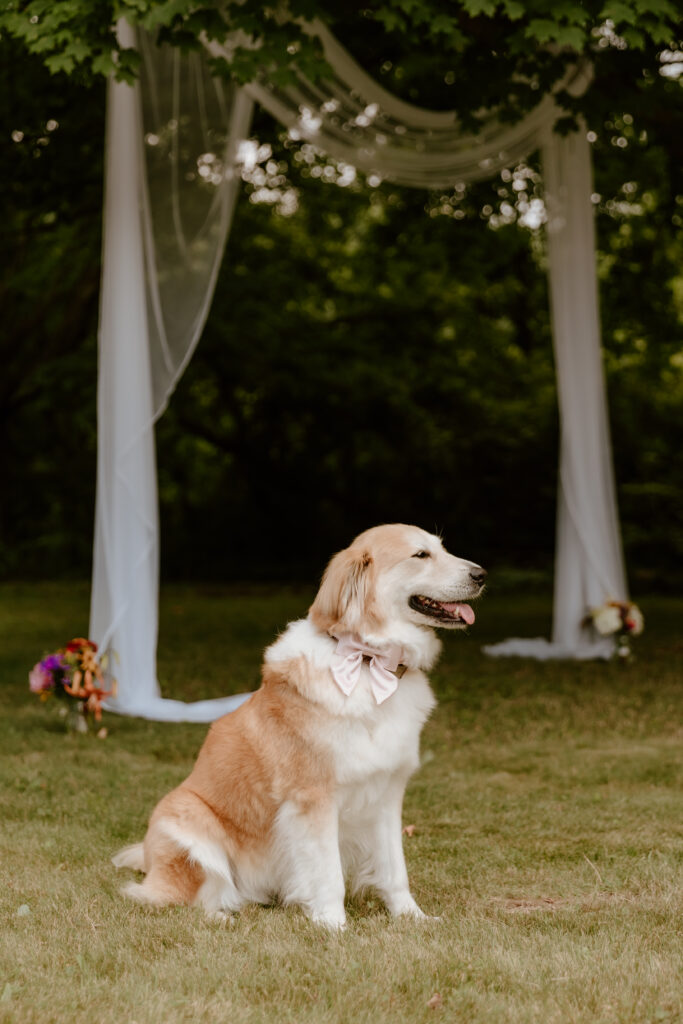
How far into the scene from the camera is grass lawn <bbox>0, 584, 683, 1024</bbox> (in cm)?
311

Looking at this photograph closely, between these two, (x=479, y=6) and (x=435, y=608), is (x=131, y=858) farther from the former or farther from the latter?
(x=479, y=6)

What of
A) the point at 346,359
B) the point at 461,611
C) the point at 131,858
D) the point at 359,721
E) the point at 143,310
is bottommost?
the point at 131,858

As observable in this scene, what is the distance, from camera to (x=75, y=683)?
6973 millimetres

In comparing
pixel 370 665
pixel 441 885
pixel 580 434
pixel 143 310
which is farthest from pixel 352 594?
pixel 580 434

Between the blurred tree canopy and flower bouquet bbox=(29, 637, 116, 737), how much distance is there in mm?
4900

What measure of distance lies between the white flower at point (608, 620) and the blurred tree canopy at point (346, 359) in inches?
156

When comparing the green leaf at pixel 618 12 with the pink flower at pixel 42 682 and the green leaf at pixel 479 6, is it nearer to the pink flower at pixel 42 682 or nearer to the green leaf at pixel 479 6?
the green leaf at pixel 479 6

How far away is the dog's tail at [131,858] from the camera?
14.3ft

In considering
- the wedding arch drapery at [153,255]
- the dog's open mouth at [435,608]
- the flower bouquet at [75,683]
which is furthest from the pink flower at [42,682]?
the dog's open mouth at [435,608]

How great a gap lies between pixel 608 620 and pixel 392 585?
19.0 feet

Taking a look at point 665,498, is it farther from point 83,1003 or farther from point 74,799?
point 83,1003

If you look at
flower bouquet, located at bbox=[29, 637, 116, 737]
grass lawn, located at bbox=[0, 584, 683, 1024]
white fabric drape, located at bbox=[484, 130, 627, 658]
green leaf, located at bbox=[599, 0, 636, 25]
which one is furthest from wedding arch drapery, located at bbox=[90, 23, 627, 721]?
green leaf, located at bbox=[599, 0, 636, 25]

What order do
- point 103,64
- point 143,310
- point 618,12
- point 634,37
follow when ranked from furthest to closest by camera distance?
point 143,310
point 103,64
point 634,37
point 618,12

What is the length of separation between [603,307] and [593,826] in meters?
10.7
